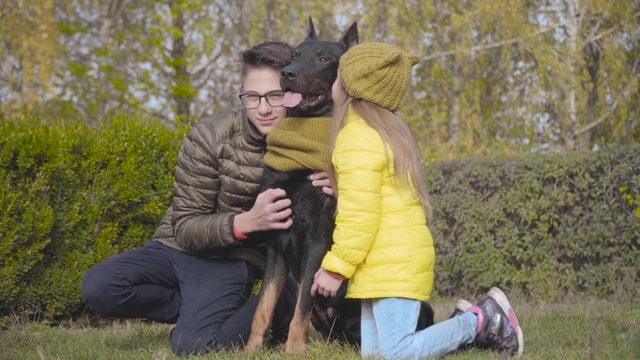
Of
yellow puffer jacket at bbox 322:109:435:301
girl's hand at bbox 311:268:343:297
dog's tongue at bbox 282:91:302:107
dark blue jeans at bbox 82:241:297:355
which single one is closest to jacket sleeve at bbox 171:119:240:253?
dark blue jeans at bbox 82:241:297:355

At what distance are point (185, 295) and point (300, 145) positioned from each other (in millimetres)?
1193

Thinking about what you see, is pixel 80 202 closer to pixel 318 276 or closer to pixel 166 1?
pixel 318 276

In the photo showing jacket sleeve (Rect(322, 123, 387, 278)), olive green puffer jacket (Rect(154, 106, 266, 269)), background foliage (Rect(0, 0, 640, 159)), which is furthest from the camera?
background foliage (Rect(0, 0, 640, 159))

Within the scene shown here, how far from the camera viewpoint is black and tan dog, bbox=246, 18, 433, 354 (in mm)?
3479

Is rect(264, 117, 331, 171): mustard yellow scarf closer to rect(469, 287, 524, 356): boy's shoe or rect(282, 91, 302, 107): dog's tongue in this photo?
rect(282, 91, 302, 107): dog's tongue

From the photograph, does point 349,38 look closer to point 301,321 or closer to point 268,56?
point 268,56

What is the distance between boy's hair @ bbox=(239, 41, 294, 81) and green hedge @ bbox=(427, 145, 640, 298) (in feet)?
9.59

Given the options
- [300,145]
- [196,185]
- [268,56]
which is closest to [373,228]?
[300,145]

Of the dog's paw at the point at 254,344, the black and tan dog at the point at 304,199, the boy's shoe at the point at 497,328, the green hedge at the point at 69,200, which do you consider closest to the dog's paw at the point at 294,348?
Answer: the black and tan dog at the point at 304,199

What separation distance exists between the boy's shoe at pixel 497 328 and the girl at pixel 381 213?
18 centimetres

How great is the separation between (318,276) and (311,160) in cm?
59

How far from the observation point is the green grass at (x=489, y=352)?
10.8 feet

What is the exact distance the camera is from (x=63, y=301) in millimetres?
5348

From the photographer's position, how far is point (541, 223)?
6.04 m
